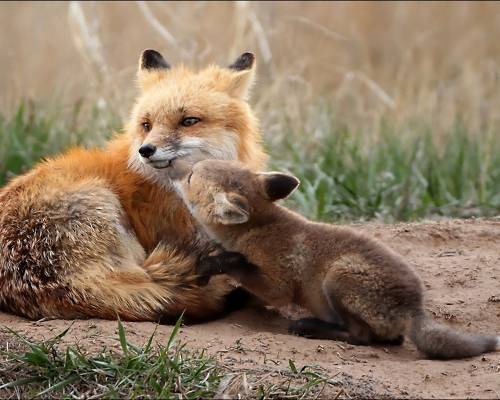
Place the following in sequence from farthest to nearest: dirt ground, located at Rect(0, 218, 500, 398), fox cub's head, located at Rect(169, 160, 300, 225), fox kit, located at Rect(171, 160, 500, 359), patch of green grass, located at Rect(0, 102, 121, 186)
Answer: patch of green grass, located at Rect(0, 102, 121, 186)
fox cub's head, located at Rect(169, 160, 300, 225)
fox kit, located at Rect(171, 160, 500, 359)
dirt ground, located at Rect(0, 218, 500, 398)

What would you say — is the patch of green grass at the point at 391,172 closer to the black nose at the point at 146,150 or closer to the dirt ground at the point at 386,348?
the dirt ground at the point at 386,348

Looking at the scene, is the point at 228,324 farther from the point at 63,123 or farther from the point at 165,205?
the point at 63,123

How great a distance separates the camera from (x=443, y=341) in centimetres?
507

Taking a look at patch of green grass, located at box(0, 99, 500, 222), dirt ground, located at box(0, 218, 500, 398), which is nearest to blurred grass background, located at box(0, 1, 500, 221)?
patch of green grass, located at box(0, 99, 500, 222)

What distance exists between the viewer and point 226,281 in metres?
5.87

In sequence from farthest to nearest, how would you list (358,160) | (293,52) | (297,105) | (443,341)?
(293,52), (297,105), (358,160), (443,341)

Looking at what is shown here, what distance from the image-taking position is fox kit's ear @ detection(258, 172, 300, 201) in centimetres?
566

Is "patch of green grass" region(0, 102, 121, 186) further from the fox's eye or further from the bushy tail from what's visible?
the bushy tail

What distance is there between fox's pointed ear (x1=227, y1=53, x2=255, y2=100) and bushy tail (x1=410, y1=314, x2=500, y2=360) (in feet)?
7.35

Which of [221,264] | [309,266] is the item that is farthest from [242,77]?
[309,266]

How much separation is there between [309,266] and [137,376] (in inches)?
57.3

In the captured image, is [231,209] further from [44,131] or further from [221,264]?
[44,131]

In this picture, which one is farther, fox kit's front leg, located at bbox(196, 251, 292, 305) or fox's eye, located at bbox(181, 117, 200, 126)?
fox's eye, located at bbox(181, 117, 200, 126)

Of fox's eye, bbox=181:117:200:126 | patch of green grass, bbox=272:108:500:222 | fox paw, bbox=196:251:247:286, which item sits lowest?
patch of green grass, bbox=272:108:500:222
